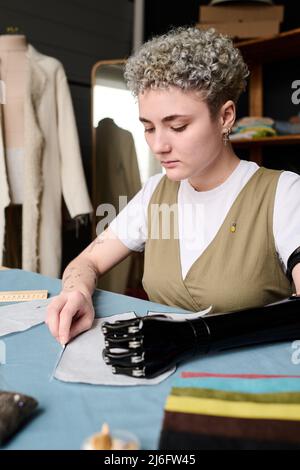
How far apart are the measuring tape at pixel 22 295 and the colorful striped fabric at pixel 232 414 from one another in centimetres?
71

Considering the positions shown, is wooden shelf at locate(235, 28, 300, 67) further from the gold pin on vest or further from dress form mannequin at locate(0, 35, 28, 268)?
the gold pin on vest

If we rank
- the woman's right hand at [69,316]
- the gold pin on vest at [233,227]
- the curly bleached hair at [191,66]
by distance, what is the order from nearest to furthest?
the woman's right hand at [69,316] < the curly bleached hair at [191,66] < the gold pin on vest at [233,227]

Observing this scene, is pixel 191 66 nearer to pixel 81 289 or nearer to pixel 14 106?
pixel 81 289

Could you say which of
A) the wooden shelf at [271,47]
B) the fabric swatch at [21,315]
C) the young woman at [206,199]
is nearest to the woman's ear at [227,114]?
the young woman at [206,199]

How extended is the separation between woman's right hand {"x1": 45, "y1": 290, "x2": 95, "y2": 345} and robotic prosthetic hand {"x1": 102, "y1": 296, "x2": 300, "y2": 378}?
0.12 meters

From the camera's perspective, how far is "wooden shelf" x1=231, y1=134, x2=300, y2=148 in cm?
305

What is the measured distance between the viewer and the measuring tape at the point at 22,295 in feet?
4.36

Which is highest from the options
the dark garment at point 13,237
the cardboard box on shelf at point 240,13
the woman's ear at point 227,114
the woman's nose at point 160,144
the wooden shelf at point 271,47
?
the cardboard box on shelf at point 240,13

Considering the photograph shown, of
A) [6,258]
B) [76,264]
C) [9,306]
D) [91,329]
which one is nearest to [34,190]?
[6,258]

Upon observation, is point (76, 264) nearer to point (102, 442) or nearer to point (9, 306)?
point (9, 306)

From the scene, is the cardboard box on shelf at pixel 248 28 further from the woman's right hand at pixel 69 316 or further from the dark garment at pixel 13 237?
the woman's right hand at pixel 69 316

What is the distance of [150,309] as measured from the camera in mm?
1222

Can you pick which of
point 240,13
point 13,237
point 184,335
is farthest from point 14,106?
point 184,335
